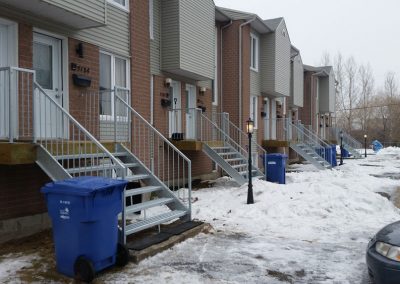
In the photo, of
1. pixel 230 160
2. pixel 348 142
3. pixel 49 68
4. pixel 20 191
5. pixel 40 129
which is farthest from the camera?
pixel 348 142

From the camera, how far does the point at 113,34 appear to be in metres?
9.61

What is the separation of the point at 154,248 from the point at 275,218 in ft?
10.5

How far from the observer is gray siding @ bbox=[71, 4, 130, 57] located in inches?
350

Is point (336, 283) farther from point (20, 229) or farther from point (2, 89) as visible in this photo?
point (2, 89)

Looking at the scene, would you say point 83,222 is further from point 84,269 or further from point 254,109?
point 254,109

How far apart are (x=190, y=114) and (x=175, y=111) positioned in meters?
1.02

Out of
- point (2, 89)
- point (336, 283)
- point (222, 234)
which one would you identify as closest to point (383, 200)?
point (222, 234)

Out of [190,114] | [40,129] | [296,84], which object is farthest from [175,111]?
[296,84]

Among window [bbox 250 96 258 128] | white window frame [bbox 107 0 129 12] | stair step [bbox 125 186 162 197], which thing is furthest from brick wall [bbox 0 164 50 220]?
window [bbox 250 96 258 128]

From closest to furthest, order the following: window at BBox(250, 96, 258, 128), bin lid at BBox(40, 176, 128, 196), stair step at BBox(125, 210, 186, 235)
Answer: bin lid at BBox(40, 176, 128, 196), stair step at BBox(125, 210, 186, 235), window at BBox(250, 96, 258, 128)

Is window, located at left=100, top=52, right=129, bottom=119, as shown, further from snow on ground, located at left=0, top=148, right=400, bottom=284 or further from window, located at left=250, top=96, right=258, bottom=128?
window, located at left=250, top=96, right=258, bottom=128

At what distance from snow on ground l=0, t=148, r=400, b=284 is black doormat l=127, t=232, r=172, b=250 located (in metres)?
0.23

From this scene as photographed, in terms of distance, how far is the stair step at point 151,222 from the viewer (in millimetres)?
5783

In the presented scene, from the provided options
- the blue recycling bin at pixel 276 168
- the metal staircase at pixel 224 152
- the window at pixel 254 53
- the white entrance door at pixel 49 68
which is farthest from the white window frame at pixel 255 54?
the white entrance door at pixel 49 68
